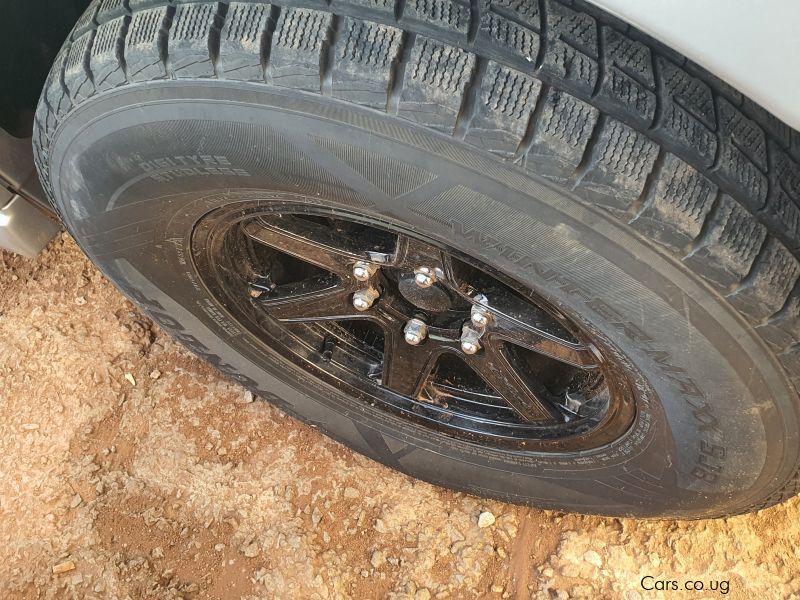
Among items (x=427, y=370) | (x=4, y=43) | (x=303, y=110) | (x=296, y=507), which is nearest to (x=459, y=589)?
→ (x=296, y=507)

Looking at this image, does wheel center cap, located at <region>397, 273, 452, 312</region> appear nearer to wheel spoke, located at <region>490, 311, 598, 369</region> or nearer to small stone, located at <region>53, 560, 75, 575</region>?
wheel spoke, located at <region>490, 311, 598, 369</region>

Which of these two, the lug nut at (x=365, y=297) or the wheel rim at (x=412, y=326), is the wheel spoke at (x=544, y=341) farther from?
the lug nut at (x=365, y=297)

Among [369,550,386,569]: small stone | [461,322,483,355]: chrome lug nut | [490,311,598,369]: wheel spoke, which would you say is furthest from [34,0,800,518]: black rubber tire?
[369,550,386,569]: small stone

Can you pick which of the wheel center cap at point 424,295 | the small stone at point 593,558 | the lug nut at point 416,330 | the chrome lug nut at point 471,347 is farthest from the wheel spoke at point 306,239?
the small stone at point 593,558

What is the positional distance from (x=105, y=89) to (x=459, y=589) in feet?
5.18

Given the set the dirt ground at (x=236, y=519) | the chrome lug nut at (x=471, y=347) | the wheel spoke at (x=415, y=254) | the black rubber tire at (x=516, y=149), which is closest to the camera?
the black rubber tire at (x=516, y=149)

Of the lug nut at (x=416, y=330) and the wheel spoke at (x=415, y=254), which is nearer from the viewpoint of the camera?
the wheel spoke at (x=415, y=254)

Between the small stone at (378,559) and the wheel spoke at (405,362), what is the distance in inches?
20.1

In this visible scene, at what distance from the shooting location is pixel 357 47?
120 cm

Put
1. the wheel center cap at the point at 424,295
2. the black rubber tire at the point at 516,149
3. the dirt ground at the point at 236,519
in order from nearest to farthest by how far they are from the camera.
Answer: the black rubber tire at the point at 516,149 < the wheel center cap at the point at 424,295 < the dirt ground at the point at 236,519

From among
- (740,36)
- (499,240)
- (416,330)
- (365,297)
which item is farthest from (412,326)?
(740,36)

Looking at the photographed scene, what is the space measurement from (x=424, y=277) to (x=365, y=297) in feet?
0.77

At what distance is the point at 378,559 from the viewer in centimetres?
215

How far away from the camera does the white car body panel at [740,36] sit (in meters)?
0.98
